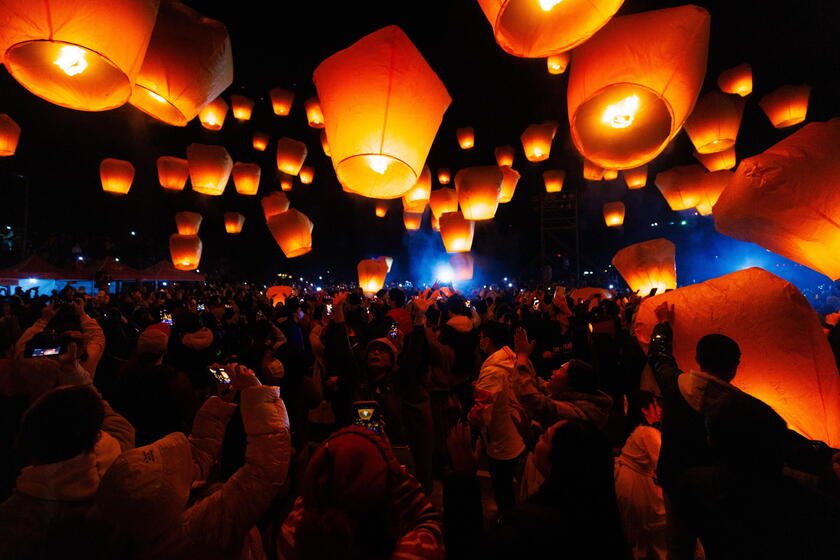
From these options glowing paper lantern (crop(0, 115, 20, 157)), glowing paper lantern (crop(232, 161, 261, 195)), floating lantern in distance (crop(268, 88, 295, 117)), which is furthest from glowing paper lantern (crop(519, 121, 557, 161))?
glowing paper lantern (crop(0, 115, 20, 157))

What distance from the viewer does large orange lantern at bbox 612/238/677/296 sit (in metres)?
5.84

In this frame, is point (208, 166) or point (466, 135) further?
point (466, 135)

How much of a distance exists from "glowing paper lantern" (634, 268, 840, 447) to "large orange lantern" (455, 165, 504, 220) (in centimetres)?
364

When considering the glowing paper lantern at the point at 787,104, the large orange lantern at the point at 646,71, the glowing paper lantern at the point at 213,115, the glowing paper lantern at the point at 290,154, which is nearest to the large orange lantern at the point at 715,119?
the glowing paper lantern at the point at 787,104

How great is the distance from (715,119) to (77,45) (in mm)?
7529

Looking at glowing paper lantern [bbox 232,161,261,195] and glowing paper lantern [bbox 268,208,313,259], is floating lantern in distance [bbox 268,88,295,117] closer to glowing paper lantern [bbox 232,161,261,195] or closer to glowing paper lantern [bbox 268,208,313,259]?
glowing paper lantern [bbox 232,161,261,195]

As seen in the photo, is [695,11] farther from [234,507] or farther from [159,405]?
[159,405]

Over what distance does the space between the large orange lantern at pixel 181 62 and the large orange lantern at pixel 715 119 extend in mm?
6568

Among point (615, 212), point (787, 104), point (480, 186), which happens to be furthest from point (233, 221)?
point (787, 104)

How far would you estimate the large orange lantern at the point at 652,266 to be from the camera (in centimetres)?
584

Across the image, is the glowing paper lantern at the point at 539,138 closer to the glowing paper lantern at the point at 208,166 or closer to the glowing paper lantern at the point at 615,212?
the glowing paper lantern at the point at 615,212

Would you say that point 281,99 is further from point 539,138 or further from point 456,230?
point 539,138

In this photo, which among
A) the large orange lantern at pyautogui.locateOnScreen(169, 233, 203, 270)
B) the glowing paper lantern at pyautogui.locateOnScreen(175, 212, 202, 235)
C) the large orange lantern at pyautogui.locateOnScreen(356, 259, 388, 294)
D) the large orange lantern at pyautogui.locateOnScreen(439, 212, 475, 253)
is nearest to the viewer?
the large orange lantern at pyautogui.locateOnScreen(439, 212, 475, 253)

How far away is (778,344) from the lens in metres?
2.05
